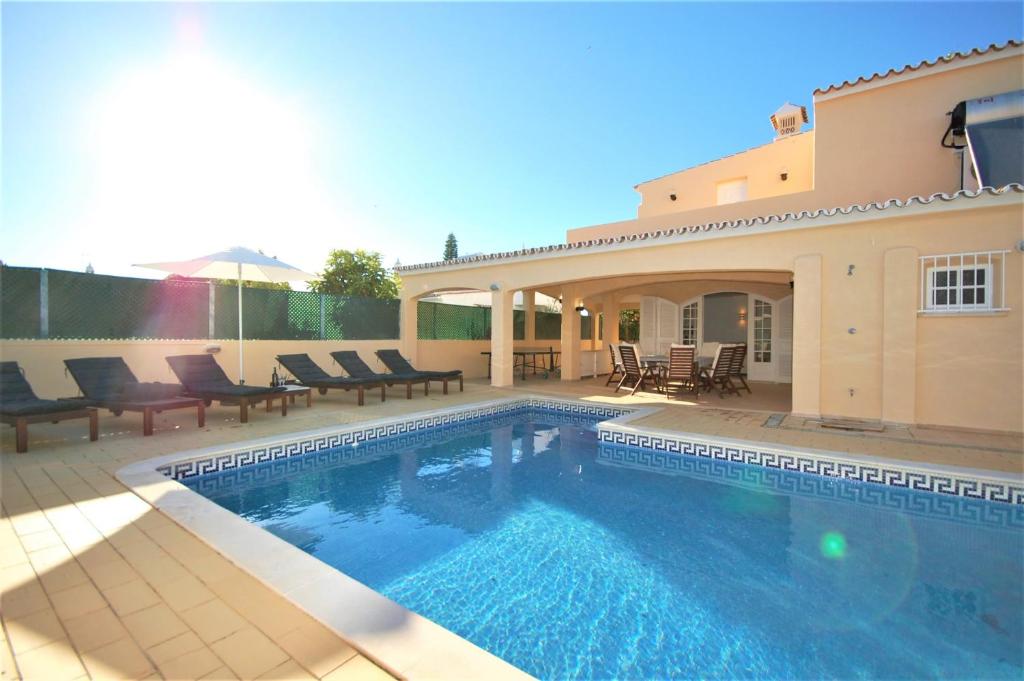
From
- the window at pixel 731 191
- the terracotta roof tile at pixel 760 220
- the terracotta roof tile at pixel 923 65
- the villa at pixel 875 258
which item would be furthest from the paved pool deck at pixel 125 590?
the window at pixel 731 191

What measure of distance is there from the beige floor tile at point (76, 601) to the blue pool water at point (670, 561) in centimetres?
154

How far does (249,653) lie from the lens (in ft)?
6.93

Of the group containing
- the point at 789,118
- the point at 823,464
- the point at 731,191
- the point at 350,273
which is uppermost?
the point at 789,118

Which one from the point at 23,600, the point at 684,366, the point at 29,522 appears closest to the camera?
the point at 23,600

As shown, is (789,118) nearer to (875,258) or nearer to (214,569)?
(875,258)

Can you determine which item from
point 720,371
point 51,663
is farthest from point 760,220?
point 51,663

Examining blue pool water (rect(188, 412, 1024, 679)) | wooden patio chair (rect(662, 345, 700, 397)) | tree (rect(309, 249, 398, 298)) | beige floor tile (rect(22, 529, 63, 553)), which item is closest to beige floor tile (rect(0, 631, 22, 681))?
beige floor tile (rect(22, 529, 63, 553))

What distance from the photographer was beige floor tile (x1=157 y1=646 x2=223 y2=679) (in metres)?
1.96

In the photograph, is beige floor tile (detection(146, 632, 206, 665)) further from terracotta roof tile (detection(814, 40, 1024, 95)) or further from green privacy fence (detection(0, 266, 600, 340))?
terracotta roof tile (detection(814, 40, 1024, 95))

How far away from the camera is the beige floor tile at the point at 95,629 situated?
7.14 ft

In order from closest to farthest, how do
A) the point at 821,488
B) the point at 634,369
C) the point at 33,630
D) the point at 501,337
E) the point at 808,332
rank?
the point at 33,630 → the point at 821,488 → the point at 808,332 → the point at 634,369 → the point at 501,337

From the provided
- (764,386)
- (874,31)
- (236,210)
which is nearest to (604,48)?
(874,31)

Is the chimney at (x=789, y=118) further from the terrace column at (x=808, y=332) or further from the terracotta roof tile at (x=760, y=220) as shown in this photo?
the terrace column at (x=808, y=332)

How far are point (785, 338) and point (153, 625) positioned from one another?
51.3ft
